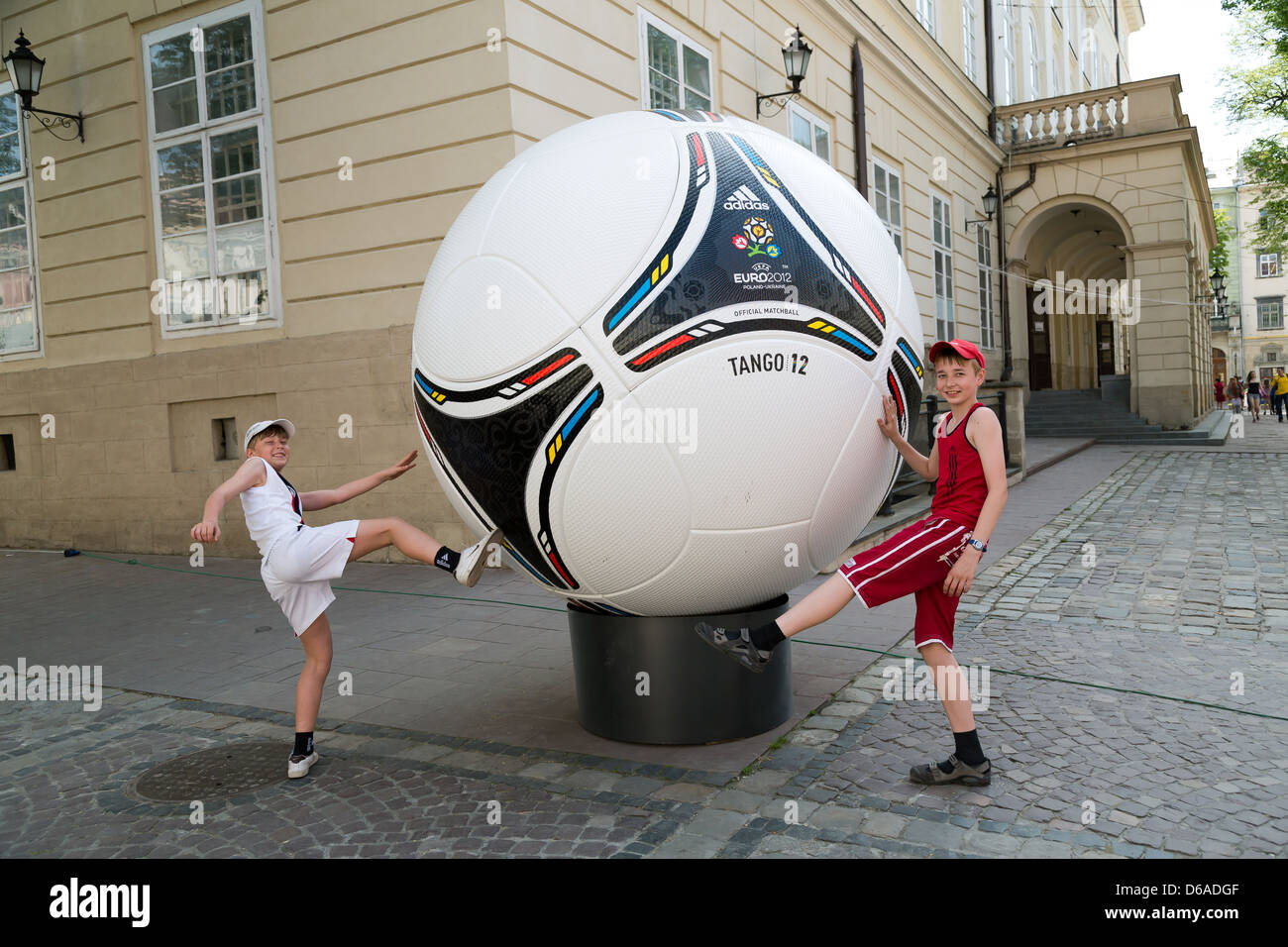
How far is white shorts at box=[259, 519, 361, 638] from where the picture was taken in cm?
407

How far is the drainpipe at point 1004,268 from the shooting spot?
2306cm

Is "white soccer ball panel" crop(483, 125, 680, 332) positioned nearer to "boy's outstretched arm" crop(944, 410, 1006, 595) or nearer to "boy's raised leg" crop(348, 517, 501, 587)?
"boy's raised leg" crop(348, 517, 501, 587)

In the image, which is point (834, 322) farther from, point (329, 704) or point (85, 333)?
point (85, 333)

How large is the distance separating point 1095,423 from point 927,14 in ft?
30.8

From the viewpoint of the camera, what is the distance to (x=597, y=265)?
3406 millimetres

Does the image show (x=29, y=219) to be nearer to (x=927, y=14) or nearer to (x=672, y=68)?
(x=672, y=68)

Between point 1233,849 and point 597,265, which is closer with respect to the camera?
point 1233,849

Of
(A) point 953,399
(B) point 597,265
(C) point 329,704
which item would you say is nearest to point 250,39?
(C) point 329,704

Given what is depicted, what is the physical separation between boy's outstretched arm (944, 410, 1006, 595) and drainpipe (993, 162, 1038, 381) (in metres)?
20.6

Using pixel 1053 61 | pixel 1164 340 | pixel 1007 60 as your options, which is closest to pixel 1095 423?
pixel 1164 340

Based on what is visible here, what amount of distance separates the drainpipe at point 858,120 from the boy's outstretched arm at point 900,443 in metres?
12.4

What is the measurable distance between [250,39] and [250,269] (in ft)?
7.64

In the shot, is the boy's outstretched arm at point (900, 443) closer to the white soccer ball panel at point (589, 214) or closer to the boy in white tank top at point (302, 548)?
the white soccer ball panel at point (589, 214)

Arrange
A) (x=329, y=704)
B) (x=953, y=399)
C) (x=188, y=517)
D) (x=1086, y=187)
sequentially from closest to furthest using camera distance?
(x=953, y=399), (x=329, y=704), (x=188, y=517), (x=1086, y=187)
